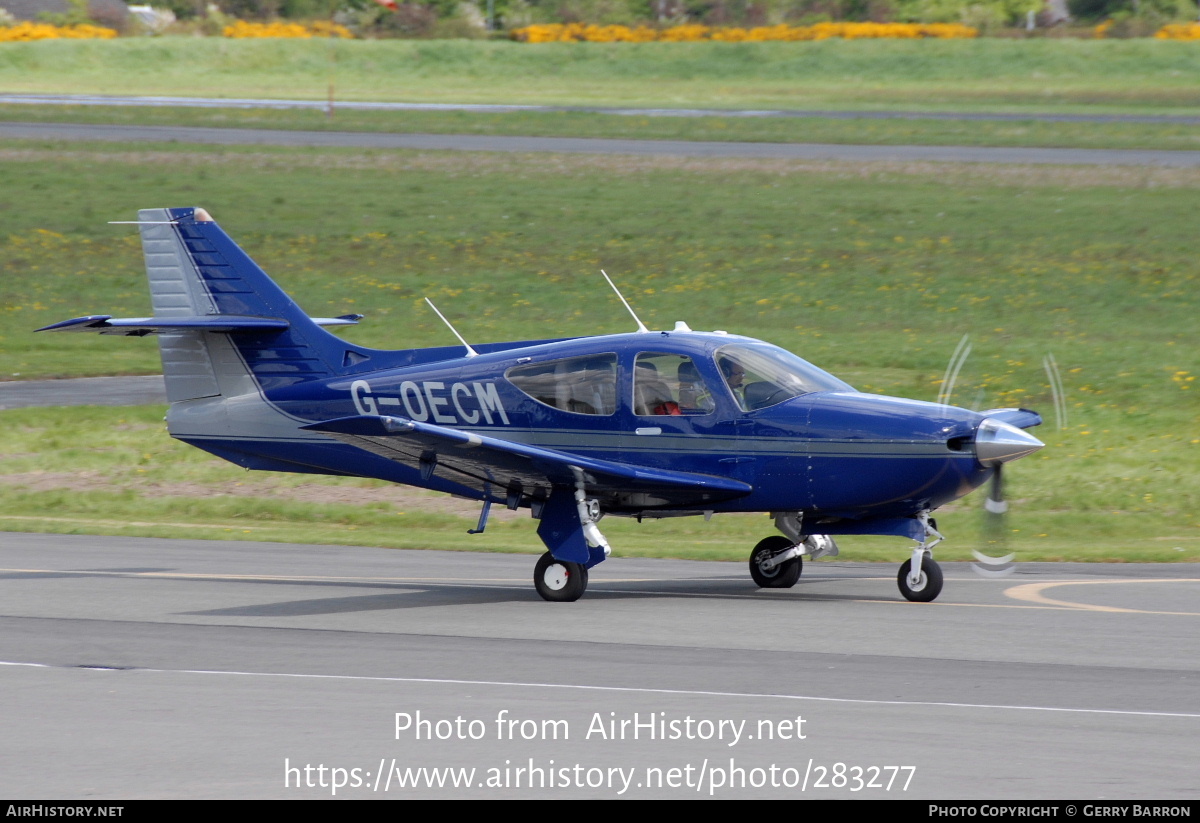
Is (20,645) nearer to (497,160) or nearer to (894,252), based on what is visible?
(894,252)

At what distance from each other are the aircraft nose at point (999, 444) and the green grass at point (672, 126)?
1436 inches

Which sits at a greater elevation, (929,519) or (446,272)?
(929,519)

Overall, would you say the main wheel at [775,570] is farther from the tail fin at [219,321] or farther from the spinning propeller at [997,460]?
the tail fin at [219,321]

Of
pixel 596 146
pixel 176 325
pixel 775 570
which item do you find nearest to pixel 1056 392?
pixel 775 570

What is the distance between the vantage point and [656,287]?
1275 inches

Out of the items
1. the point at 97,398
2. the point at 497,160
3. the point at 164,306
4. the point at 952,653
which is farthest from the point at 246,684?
the point at 497,160

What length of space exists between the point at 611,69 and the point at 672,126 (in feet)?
77.1

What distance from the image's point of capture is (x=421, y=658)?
35.8 feet

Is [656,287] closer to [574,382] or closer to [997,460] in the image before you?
[574,382]

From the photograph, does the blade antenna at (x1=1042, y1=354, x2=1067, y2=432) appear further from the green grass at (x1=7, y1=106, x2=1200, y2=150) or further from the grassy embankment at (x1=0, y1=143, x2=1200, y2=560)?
the green grass at (x1=7, y1=106, x2=1200, y2=150)

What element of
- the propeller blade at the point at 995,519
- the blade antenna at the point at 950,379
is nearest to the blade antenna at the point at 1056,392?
the blade antenna at the point at 950,379

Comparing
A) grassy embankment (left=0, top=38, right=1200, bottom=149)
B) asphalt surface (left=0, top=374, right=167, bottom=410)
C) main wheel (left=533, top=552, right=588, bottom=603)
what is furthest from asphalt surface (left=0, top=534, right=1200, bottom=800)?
grassy embankment (left=0, top=38, right=1200, bottom=149)
